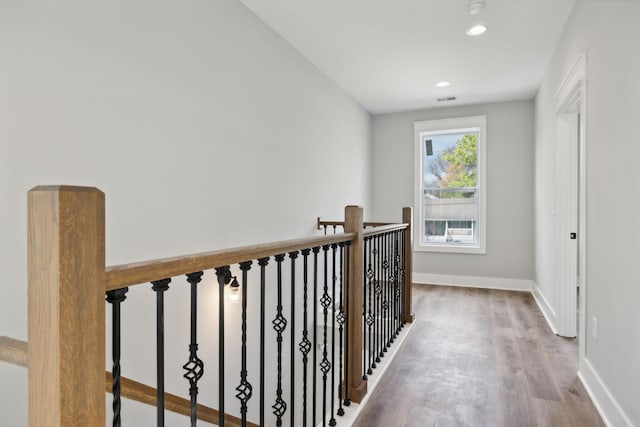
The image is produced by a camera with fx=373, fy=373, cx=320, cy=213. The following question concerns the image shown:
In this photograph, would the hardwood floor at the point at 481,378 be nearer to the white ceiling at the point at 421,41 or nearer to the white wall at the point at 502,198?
the white wall at the point at 502,198

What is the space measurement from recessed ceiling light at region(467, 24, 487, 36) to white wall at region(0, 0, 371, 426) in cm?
164

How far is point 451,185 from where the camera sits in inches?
232

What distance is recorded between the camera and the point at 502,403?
224cm

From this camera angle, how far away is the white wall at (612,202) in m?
1.72

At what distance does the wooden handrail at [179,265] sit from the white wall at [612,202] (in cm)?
162

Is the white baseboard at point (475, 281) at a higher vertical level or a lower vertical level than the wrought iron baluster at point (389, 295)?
lower

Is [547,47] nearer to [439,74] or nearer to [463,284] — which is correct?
[439,74]

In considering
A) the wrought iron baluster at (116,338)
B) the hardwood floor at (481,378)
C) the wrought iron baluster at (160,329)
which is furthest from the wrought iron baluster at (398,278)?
the wrought iron baluster at (116,338)

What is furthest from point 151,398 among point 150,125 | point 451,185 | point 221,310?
point 451,185

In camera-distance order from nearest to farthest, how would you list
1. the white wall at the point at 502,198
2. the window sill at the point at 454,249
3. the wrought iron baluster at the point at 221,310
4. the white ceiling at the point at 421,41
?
the wrought iron baluster at the point at 221,310 < the white ceiling at the point at 421,41 < the white wall at the point at 502,198 < the window sill at the point at 454,249

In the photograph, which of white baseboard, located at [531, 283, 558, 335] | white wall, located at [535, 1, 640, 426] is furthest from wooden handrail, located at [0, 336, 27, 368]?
white baseboard, located at [531, 283, 558, 335]

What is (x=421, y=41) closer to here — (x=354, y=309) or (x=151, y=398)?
(x=354, y=309)

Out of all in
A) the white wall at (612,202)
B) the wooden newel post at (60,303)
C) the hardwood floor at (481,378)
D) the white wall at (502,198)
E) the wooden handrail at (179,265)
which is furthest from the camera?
the white wall at (502,198)

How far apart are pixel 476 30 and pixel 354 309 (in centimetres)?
268
